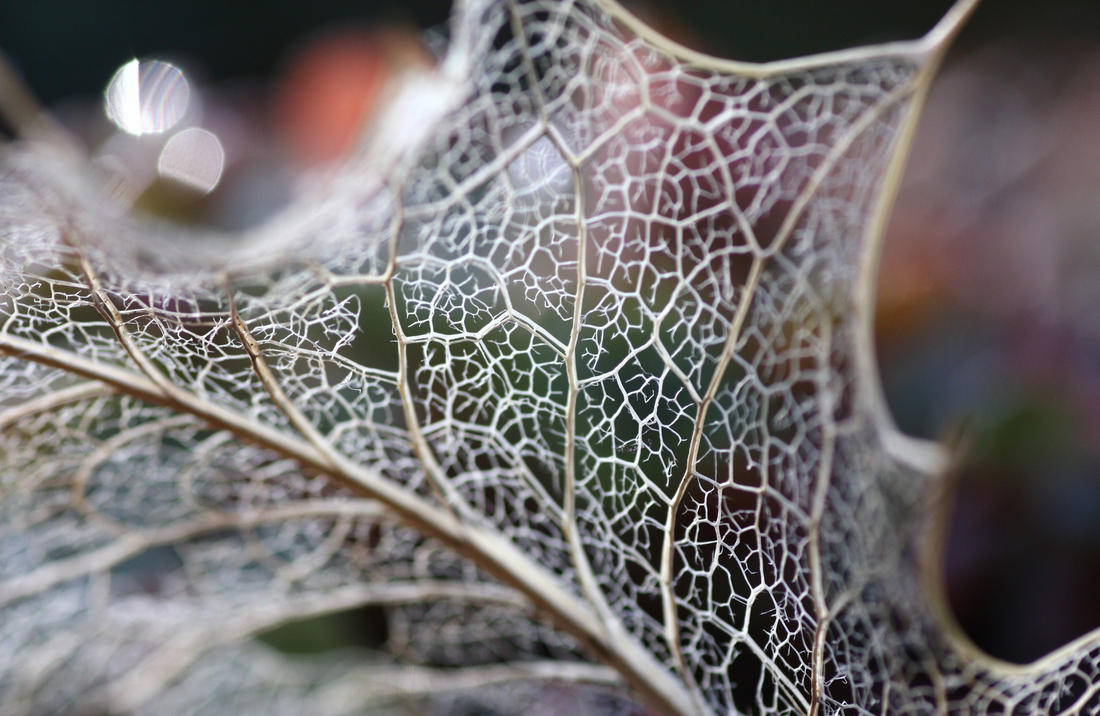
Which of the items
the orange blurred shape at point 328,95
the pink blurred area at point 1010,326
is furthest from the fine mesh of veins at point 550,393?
the orange blurred shape at point 328,95

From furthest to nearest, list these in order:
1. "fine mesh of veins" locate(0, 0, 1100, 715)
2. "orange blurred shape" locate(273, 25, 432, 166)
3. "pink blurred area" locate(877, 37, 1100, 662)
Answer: "orange blurred shape" locate(273, 25, 432, 166)
"pink blurred area" locate(877, 37, 1100, 662)
"fine mesh of veins" locate(0, 0, 1100, 715)

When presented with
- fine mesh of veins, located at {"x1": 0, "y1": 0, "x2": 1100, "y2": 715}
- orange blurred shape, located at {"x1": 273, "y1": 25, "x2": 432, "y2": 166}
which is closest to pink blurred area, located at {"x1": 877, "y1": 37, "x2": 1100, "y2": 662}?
fine mesh of veins, located at {"x1": 0, "y1": 0, "x2": 1100, "y2": 715}

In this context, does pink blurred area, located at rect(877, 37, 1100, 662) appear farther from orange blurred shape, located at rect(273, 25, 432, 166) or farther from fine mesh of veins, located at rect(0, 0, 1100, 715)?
orange blurred shape, located at rect(273, 25, 432, 166)

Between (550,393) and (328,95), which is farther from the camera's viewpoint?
(328,95)

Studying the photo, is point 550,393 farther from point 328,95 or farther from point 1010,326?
point 328,95

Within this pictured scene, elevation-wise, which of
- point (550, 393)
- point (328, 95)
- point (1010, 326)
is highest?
point (328, 95)

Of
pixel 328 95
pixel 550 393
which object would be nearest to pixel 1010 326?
pixel 550 393

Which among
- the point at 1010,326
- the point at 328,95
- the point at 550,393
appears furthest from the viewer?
the point at 328,95
